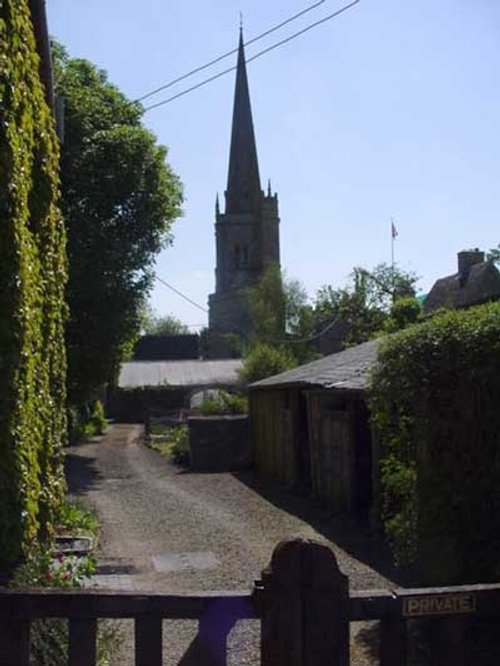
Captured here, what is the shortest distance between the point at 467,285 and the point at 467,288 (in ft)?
1.76

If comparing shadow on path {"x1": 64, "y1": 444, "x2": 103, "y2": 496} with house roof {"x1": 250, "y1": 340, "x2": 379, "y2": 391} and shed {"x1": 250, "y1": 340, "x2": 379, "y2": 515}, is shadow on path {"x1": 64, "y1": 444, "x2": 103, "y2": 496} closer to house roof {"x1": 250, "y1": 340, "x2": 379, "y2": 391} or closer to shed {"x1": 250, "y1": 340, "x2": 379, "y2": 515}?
shed {"x1": 250, "y1": 340, "x2": 379, "y2": 515}

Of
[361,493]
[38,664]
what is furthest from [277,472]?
[38,664]

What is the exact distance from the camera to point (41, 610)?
10.9 ft

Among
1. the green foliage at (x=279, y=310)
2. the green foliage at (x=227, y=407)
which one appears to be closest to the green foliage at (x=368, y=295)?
the green foliage at (x=279, y=310)

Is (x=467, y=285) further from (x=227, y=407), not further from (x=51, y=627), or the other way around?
(x=51, y=627)

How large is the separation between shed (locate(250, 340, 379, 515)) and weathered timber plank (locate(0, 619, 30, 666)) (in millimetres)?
9069

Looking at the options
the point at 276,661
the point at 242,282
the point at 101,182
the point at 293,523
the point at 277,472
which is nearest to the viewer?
the point at 276,661

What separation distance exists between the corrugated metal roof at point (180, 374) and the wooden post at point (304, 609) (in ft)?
139

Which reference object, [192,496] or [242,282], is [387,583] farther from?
[242,282]

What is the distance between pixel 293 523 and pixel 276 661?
10848 millimetres

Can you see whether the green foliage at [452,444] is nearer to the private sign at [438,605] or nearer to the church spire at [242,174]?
the private sign at [438,605]

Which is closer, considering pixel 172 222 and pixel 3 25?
pixel 3 25

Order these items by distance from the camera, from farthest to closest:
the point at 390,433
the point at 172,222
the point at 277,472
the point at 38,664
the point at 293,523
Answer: the point at 172,222 → the point at 277,472 → the point at 293,523 → the point at 390,433 → the point at 38,664

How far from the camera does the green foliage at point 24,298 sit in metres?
5.13
